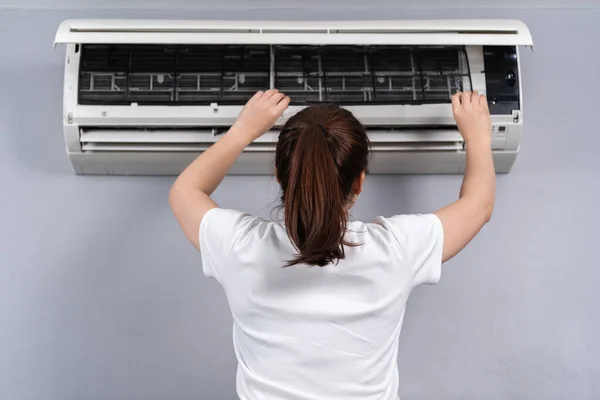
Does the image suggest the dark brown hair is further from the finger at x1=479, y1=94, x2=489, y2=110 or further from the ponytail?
the finger at x1=479, y1=94, x2=489, y2=110

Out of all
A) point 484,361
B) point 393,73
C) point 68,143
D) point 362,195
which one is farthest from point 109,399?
point 393,73

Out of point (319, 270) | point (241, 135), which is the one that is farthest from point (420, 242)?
point (241, 135)

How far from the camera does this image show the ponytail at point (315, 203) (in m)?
1.05

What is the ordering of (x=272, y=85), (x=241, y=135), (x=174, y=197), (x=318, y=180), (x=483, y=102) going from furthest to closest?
(x=272, y=85), (x=483, y=102), (x=241, y=135), (x=174, y=197), (x=318, y=180)

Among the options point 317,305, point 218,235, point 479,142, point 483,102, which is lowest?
point 317,305

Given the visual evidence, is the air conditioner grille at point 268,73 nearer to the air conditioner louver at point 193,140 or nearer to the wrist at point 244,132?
the air conditioner louver at point 193,140

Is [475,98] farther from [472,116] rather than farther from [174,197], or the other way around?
[174,197]

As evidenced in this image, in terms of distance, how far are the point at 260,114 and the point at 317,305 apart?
0.49 meters

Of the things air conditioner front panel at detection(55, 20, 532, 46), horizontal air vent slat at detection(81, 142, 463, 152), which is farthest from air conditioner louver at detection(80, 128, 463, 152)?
air conditioner front panel at detection(55, 20, 532, 46)

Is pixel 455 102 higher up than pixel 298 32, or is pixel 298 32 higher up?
pixel 298 32

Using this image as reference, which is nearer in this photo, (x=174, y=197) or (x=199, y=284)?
(x=174, y=197)

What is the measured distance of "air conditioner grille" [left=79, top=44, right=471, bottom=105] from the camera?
1664mm

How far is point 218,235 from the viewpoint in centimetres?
117

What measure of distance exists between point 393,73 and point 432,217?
23.3 inches
